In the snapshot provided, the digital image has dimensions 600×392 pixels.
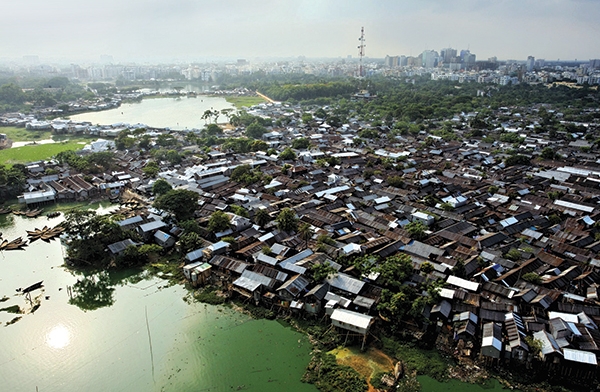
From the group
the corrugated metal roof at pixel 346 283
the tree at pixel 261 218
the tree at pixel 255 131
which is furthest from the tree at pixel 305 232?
the tree at pixel 255 131

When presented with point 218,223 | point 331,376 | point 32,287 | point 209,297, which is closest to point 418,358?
point 331,376

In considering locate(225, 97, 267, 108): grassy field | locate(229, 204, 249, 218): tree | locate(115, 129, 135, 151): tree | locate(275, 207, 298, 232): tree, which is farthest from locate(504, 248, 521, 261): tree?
locate(225, 97, 267, 108): grassy field

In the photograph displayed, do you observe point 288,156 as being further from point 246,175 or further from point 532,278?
point 532,278

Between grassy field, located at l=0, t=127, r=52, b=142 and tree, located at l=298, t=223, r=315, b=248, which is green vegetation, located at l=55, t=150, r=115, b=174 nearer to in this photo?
grassy field, located at l=0, t=127, r=52, b=142

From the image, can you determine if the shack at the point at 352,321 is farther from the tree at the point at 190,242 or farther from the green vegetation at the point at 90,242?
the green vegetation at the point at 90,242

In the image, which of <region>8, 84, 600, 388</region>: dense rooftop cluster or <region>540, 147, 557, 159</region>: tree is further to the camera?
<region>540, 147, 557, 159</region>: tree
